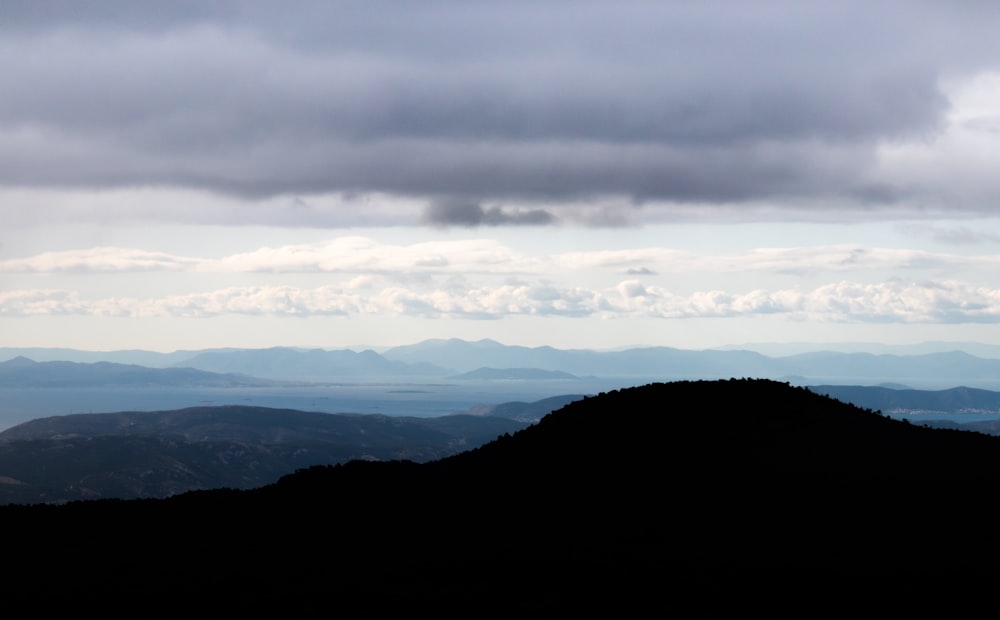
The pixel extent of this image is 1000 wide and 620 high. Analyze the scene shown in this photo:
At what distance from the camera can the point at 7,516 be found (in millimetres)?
66812

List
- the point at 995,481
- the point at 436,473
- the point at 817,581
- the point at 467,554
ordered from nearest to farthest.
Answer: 1. the point at 817,581
2. the point at 467,554
3. the point at 995,481
4. the point at 436,473

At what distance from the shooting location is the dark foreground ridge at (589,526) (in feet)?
150

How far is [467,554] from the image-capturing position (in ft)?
173

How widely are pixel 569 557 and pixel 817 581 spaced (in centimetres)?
1206

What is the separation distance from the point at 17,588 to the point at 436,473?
31.3 meters

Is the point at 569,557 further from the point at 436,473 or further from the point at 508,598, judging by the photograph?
the point at 436,473

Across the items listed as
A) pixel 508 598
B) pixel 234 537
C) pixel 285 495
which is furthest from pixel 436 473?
pixel 508 598

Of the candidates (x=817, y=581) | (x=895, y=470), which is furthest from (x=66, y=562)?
(x=895, y=470)

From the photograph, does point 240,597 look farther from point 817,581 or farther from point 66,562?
point 817,581

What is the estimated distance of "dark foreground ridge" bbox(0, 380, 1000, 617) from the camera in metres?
45.6

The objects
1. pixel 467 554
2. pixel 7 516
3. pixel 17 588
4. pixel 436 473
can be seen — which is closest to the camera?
pixel 17 588

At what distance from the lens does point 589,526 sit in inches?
2233

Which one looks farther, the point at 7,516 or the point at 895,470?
the point at 7,516

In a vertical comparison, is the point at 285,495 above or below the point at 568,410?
below
